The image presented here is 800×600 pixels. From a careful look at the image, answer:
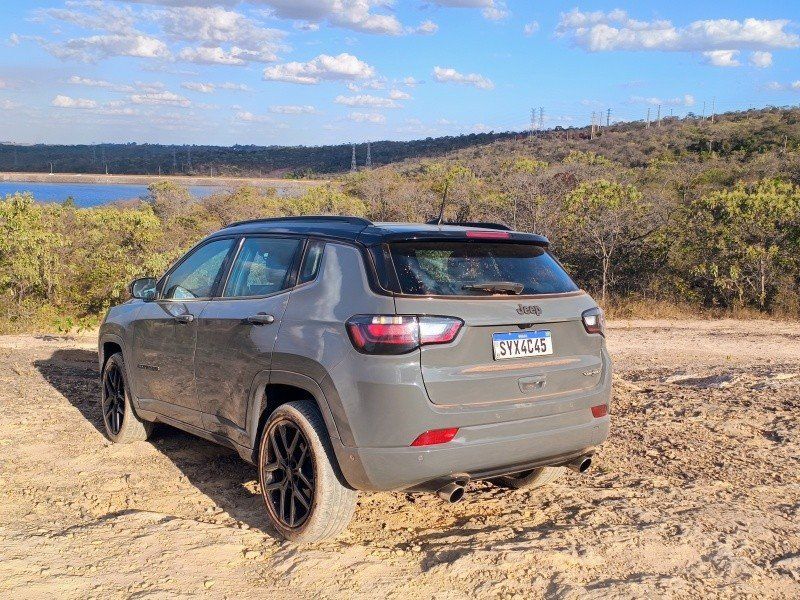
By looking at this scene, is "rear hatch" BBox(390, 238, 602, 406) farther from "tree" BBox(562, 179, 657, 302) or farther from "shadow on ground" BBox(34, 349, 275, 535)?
"tree" BBox(562, 179, 657, 302)

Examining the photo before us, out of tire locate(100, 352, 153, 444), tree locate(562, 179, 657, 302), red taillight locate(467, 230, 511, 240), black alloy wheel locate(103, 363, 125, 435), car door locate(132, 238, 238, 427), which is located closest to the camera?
red taillight locate(467, 230, 511, 240)

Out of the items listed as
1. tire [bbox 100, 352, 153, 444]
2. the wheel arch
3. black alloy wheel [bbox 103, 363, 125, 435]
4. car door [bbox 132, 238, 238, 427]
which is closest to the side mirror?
car door [bbox 132, 238, 238, 427]

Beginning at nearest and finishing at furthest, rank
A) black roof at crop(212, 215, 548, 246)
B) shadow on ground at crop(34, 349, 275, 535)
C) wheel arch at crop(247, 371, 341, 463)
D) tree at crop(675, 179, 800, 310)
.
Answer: wheel arch at crop(247, 371, 341, 463) < black roof at crop(212, 215, 548, 246) < shadow on ground at crop(34, 349, 275, 535) < tree at crop(675, 179, 800, 310)

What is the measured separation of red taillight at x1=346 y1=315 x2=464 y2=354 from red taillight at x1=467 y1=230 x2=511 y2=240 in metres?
0.60

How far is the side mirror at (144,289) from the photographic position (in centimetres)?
545

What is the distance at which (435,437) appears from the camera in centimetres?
357

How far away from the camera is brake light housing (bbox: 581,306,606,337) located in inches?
163

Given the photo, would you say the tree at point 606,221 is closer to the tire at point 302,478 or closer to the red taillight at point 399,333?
the tire at point 302,478

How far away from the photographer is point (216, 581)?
3.57 m

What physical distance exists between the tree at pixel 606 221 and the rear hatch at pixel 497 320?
54.6 feet

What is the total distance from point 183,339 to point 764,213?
1673cm

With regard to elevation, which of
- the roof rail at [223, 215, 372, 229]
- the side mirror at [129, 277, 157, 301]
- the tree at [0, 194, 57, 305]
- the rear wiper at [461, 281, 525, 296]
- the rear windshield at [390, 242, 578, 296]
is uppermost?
the roof rail at [223, 215, 372, 229]

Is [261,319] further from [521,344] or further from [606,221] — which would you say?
[606,221]

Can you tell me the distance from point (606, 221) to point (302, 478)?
17.9 metres
